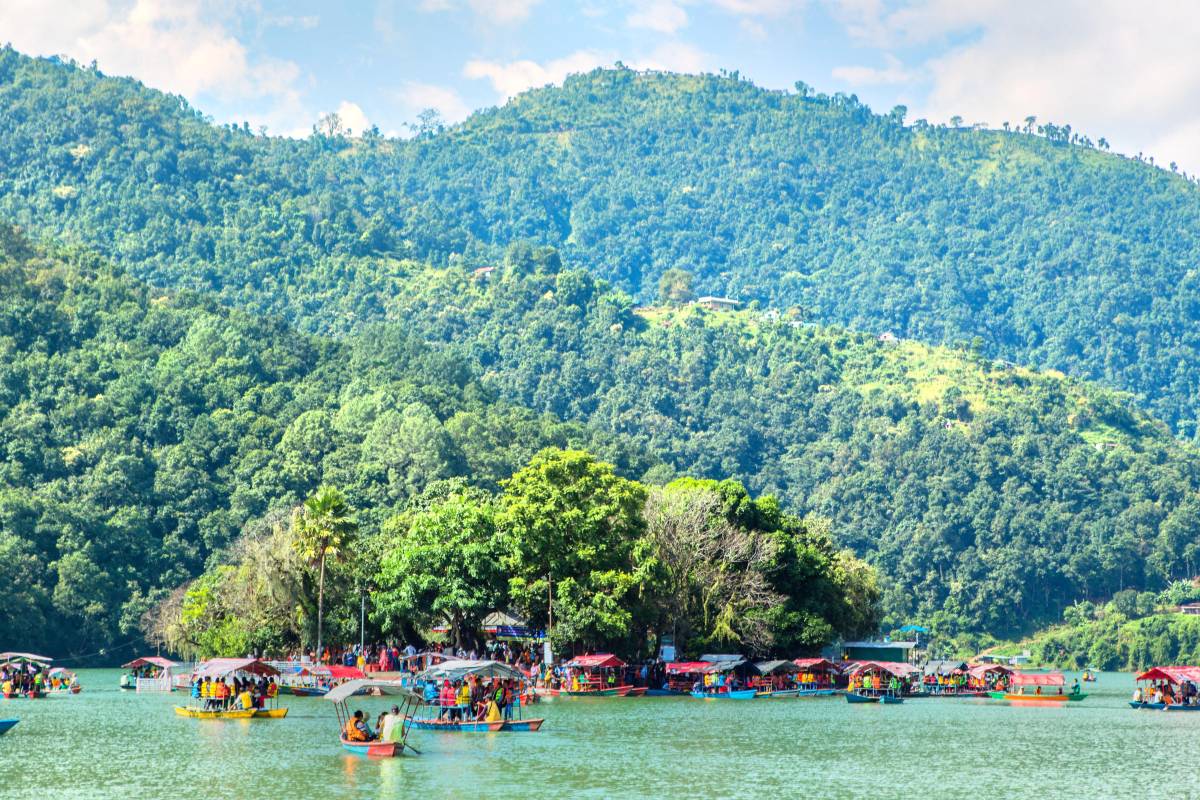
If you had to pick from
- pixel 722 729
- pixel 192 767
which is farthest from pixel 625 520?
pixel 192 767

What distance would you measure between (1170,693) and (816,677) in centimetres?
1972

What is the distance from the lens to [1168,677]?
9000 centimetres

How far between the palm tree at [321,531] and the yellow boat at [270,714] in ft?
57.0

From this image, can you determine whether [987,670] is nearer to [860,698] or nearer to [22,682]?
[860,698]

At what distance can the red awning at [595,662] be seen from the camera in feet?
285

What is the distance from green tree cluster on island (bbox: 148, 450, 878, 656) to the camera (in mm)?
88562

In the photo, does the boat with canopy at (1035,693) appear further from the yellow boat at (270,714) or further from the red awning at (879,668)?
the yellow boat at (270,714)

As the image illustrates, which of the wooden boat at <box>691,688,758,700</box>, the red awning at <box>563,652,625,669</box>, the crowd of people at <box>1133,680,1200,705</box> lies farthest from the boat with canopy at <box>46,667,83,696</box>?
the crowd of people at <box>1133,680,1200,705</box>

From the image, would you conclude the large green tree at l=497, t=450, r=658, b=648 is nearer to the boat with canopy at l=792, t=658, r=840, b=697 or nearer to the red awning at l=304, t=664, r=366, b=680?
the red awning at l=304, t=664, r=366, b=680

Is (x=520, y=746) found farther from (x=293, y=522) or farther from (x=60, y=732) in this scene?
(x=293, y=522)

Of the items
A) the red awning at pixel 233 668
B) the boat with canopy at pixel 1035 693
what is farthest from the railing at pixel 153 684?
the boat with canopy at pixel 1035 693

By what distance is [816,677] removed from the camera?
99.6 meters

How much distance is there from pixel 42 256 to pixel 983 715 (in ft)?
435

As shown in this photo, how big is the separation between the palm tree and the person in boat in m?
32.4
